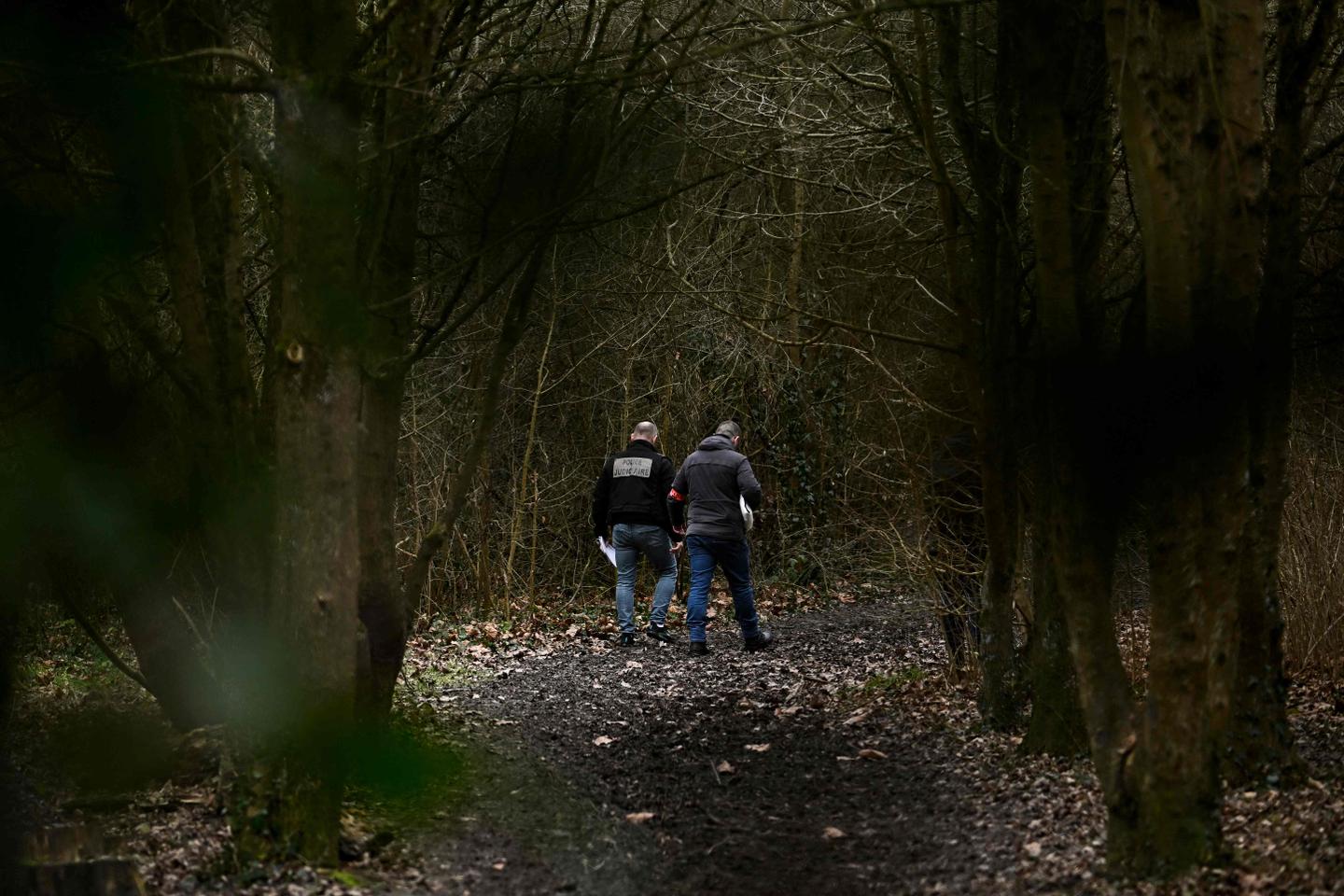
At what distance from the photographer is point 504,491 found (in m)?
17.6

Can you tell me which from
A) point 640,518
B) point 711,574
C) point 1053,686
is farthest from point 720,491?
point 1053,686

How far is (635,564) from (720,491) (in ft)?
4.88

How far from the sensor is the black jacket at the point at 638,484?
46.8 feet

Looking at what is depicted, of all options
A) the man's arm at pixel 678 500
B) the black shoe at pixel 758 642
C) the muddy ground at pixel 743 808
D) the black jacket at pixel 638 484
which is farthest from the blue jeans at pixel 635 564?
the muddy ground at pixel 743 808

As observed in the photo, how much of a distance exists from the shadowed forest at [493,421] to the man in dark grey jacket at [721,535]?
2199mm

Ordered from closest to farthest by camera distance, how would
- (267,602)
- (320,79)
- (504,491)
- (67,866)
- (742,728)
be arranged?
(67,866)
(320,79)
(267,602)
(742,728)
(504,491)

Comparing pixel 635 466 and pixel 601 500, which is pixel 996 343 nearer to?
pixel 635 466

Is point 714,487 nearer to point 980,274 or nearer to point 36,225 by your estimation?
point 980,274

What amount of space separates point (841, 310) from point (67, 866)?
36.4ft

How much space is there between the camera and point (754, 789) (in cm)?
798

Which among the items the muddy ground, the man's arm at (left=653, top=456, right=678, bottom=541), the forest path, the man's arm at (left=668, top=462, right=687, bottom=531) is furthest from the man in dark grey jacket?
the muddy ground

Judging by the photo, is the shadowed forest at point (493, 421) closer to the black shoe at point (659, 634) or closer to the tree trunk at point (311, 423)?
the tree trunk at point (311, 423)

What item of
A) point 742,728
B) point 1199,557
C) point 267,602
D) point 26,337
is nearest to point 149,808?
point 267,602

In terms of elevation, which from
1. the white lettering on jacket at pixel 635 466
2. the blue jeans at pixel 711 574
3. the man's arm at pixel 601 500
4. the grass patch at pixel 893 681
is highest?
the white lettering on jacket at pixel 635 466
